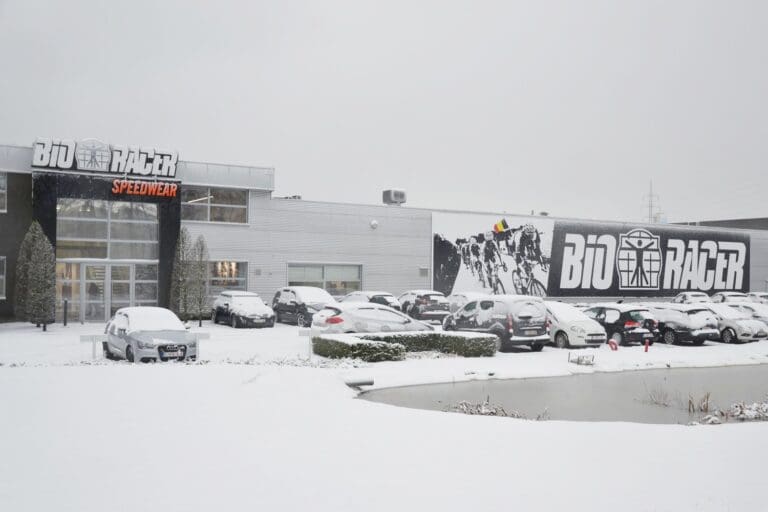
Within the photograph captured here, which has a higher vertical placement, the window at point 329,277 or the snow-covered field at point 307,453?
the window at point 329,277

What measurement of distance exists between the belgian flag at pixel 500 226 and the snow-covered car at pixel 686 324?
1536 cm

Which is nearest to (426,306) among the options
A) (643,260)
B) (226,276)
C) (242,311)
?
(242,311)

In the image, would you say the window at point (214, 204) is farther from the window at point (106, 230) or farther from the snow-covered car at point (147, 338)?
the snow-covered car at point (147, 338)

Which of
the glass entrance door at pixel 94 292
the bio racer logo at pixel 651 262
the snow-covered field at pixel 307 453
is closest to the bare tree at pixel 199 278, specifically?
the glass entrance door at pixel 94 292

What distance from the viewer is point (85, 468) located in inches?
308

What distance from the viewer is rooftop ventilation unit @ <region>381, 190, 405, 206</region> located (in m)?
39.1

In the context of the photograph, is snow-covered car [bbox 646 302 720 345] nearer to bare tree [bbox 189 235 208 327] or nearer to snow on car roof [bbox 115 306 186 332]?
snow on car roof [bbox 115 306 186 332]

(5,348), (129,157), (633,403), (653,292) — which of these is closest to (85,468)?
(633,403)

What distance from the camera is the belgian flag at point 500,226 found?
3969cm

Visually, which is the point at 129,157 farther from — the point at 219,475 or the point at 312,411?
the point at 219,475

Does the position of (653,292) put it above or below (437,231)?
below

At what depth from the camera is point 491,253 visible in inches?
1551

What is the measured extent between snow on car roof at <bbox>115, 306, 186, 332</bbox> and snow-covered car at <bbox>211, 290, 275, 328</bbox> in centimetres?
864

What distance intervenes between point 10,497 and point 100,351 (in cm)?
1309
